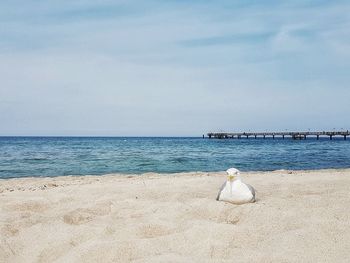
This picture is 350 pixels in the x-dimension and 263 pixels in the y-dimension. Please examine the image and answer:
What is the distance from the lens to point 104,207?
548 centimetres

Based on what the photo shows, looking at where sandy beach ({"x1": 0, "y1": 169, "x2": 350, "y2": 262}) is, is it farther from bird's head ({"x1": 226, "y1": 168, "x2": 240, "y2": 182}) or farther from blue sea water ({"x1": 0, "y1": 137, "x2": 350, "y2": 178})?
blue sea water ({"x1": 0, "y1": 137, "x2": 350, "y2": 178})

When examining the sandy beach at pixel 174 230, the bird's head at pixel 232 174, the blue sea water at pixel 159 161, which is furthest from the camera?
the blue sea water at pixel 159 161

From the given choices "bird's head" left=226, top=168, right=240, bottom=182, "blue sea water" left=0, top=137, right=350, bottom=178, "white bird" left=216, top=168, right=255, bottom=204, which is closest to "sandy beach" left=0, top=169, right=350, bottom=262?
"white bird" left=216, top=168, right=255, bottom=204

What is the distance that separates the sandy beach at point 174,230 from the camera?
3.48 m

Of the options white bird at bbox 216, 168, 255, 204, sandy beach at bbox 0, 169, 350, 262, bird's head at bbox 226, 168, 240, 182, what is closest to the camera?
sandy beach at bbox 0, 169, 350, 262

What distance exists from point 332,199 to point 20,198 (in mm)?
5043

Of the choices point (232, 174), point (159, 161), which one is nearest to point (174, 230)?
point (232, 174)

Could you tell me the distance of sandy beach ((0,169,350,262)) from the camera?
11.4 feet

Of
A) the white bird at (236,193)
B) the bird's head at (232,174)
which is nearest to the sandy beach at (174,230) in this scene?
the white bird at (236,193)

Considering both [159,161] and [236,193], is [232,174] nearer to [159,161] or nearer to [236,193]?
[236,193]

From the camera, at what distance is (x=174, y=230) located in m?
4.20

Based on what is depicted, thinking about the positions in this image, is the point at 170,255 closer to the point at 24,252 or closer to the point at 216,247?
the point at 216,247

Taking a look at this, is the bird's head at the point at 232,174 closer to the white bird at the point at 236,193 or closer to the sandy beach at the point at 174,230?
the white bird at the point at 236,193

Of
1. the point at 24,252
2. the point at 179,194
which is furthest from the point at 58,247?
the point at 179,194
